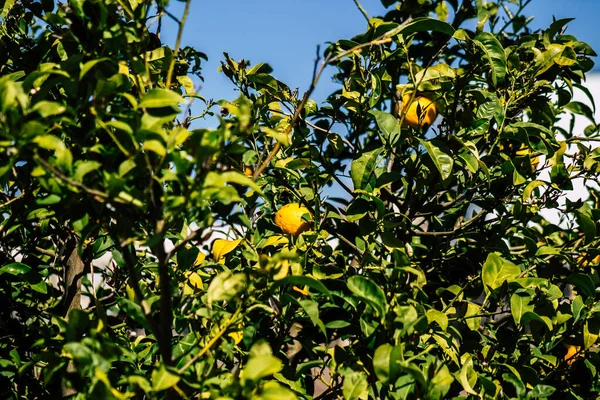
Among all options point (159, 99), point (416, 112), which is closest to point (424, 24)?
point (416, 112)

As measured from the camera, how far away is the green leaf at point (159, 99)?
66 cm

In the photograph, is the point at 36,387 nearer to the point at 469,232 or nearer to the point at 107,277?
the point at 107,277

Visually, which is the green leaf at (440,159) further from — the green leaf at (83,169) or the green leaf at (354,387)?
the green leaf at (83,169)

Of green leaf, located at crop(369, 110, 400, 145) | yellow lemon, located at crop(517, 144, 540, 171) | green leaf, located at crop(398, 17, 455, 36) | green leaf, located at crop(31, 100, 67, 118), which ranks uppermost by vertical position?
green leaf, located at crop(398, 17, 455, 36)

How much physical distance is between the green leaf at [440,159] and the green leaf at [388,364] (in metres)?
0.37

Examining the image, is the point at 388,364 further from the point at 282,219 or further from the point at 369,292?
the point at 282,219

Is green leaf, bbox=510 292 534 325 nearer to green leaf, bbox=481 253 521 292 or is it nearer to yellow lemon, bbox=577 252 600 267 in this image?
green leaf, bbox=481 253 521 292

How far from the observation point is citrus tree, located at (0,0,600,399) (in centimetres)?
68

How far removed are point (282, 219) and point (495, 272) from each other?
44 centimetres

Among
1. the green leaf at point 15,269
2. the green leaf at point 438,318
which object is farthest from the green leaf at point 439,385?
the green leaf at point 15,269

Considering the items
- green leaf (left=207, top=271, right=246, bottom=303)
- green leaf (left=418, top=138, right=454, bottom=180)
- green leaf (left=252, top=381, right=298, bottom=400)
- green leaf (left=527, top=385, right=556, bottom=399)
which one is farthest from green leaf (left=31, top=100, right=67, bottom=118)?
green leaf (left=527, top=385, right=556, bottom=399)

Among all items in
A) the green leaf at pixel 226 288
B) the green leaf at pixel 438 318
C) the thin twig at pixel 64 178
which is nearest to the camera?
the thin twig at pixel 64 178

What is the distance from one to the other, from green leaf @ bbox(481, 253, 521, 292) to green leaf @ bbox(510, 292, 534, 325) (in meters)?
0.04

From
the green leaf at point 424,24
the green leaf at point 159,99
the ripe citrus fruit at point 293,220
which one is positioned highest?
the green leaf at point 424,24
